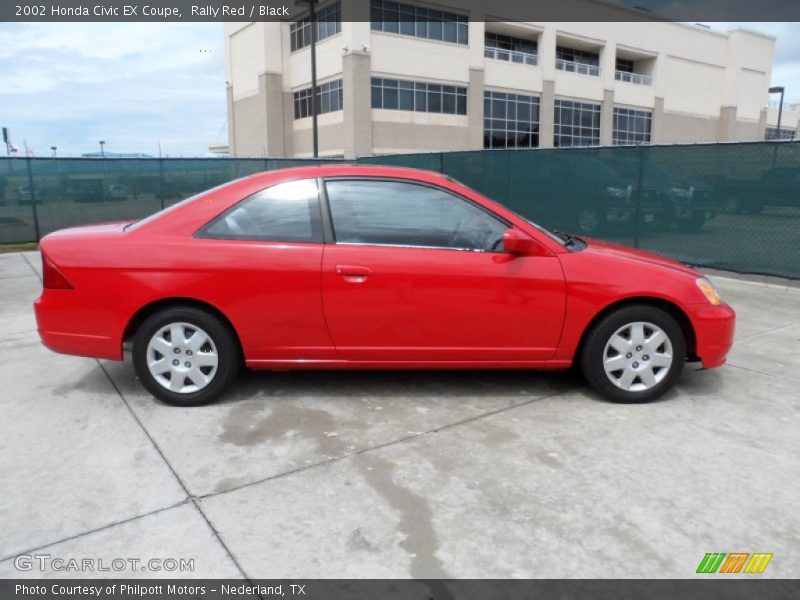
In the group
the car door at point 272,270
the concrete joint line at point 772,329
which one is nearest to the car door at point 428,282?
the car door at point 272,270

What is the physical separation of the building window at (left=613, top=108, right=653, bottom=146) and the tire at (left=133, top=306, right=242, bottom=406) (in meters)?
51.1

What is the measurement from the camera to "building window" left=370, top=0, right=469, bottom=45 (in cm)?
3556

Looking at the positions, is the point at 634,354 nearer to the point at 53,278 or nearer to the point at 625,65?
the point at 53,278

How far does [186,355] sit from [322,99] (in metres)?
37.5

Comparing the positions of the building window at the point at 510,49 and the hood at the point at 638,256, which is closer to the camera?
the hood at the point at 638,256

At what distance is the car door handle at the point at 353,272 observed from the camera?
Result: 3.98 m

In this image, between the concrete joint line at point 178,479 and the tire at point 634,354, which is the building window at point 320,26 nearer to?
the concrete joint line at point 178,479

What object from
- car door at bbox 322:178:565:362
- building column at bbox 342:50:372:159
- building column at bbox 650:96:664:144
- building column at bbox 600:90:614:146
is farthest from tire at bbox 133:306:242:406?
building column at bbox 650:96:664:144

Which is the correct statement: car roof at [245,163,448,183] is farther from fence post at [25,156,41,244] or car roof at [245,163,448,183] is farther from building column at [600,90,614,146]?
building column at [600,90,614,146]

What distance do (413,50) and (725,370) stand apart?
35.4 metres

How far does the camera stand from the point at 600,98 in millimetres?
47688

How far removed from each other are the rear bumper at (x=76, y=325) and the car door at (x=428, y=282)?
1.45 meters

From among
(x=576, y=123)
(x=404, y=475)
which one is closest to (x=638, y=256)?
(x=404, y=475)

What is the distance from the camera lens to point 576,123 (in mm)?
46938
